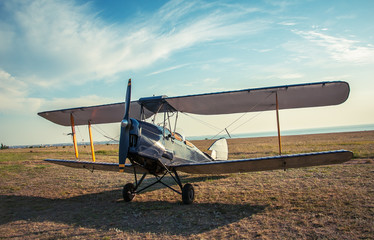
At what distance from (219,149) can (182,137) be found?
283 centimetres

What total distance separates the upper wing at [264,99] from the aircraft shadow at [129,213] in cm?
310

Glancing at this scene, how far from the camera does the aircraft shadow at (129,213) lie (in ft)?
14.8

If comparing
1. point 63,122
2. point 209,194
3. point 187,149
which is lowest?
point 209,194

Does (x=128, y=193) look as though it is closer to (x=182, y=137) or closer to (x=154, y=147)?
(x=154, y=147)

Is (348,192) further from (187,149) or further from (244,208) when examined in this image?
(187,149)

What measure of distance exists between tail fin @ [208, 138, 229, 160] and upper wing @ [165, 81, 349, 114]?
1375 millimetres

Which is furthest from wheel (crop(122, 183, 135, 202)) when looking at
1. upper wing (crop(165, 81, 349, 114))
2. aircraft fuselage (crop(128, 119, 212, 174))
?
upper wing (crop(165, 81, 349, 114))

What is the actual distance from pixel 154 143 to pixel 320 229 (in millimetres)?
3844

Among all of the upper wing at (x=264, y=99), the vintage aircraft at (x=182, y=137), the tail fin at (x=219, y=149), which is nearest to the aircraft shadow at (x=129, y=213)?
the vintage aircraft at (x=182, y=137)

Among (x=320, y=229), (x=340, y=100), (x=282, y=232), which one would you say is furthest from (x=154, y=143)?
(x=340, y=100)

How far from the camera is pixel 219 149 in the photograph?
977cm

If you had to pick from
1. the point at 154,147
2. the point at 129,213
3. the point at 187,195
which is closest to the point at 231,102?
the point at 154,147

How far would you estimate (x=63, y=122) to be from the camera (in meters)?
10.7

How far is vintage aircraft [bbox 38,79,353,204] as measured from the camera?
553 centimetres
